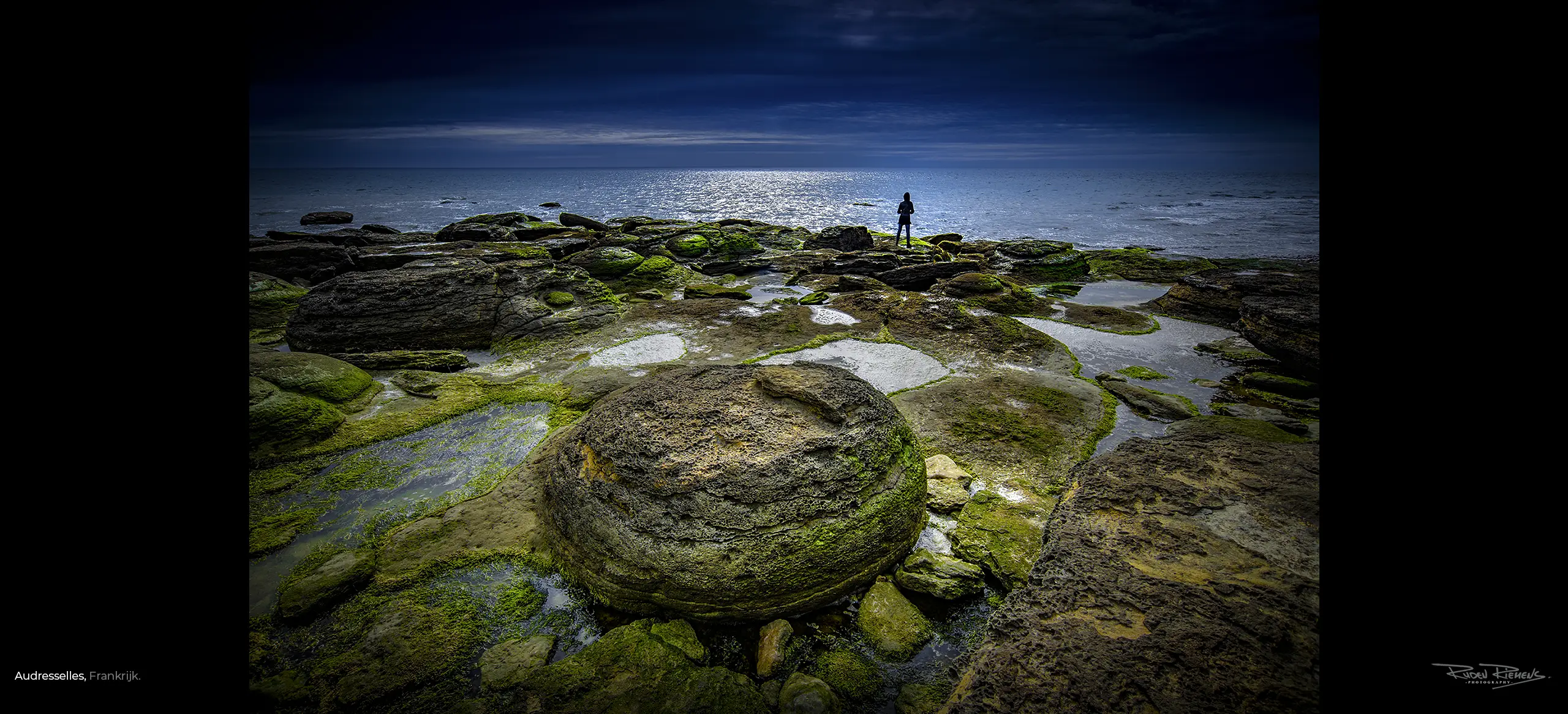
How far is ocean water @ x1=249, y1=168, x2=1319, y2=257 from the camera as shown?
3484 cm

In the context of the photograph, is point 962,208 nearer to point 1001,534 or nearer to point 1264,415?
point 1264,415

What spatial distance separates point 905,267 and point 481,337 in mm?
11214

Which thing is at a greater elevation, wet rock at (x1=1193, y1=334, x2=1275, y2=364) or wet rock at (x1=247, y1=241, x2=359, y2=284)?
wet rock at (x1=247, y1=241, x2=359, y2=284)

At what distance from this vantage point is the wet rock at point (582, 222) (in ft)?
99.5

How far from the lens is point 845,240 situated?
23.3m

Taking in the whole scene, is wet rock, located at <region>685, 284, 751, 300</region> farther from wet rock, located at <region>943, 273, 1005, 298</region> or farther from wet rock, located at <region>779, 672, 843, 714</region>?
wet rock, located at <region>779, 672, 843, 714</region>

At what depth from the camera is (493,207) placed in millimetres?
66500

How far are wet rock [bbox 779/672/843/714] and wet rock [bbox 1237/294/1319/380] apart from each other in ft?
30.3

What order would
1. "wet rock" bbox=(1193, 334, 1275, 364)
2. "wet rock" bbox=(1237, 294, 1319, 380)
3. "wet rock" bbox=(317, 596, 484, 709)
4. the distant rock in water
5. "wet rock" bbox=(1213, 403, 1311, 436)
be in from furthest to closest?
the distant rock in water < "wet rock" bbox=(1193, 334, 1275, 364) < "wet rock" bbox=(1237, 294, 1319, 380) < "wet rock" bbox=(1213, 403, 1311, 436) < "wet rock" bbox=(317, 596, 484, 709)

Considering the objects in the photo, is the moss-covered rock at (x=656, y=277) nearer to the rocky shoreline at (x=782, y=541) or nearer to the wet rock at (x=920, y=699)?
the rocky shoreline at (x=782, y=541)

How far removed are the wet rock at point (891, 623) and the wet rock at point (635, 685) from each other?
3.00ft

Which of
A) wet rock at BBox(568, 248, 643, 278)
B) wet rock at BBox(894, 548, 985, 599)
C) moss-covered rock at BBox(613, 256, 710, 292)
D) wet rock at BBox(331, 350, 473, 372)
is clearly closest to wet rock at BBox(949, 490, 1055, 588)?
wet rock at BBox(894, 548, 985, 599)
